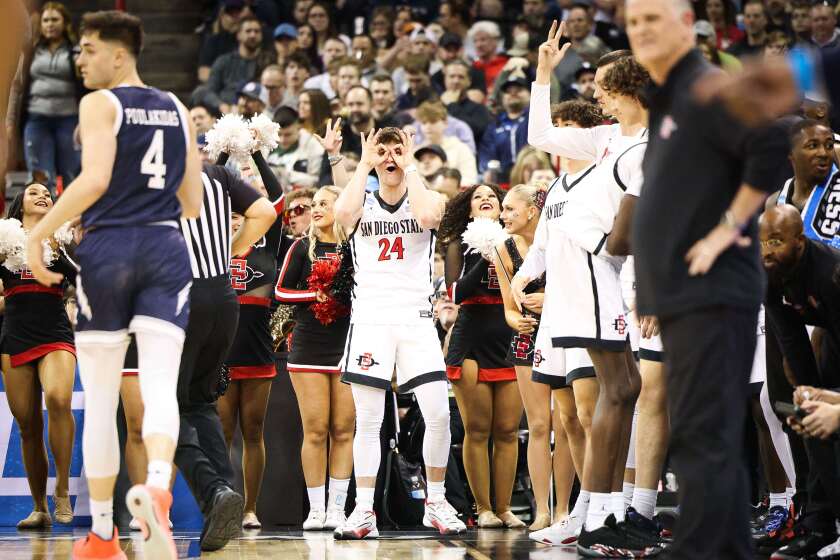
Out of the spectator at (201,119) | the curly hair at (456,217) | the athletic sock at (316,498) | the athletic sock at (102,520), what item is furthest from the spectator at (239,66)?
the athletic sock at (102,520)

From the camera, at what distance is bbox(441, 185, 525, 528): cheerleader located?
7.80m

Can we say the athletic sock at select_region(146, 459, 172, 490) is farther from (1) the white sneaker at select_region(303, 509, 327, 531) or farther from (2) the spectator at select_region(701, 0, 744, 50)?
(2) the spectator at select_region(701, 0, 744, 50)

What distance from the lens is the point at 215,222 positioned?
6129mm

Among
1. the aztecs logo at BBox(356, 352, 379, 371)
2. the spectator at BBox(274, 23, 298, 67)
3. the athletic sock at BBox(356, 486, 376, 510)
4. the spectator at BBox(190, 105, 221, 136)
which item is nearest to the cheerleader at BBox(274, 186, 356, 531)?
the athletic sock at BBox(356, 486, 376, 510)

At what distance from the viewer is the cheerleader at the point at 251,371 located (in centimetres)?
788

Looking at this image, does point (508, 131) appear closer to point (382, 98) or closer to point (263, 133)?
point (382, 98)

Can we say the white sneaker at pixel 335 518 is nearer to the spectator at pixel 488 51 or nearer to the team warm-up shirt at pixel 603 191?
the team warm-up shirt at pixel 603 191

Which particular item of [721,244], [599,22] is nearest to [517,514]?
[721,244]

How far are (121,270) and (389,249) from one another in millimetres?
2623

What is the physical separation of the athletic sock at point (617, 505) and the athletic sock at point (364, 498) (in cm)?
173

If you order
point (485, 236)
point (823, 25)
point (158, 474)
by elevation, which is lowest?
point (158, 474)

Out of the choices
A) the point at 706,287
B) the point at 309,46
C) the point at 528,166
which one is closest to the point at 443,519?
the point at 706,287

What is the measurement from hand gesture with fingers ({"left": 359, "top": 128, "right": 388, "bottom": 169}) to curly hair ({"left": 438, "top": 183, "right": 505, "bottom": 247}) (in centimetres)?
109

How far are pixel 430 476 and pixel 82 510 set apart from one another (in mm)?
2533
